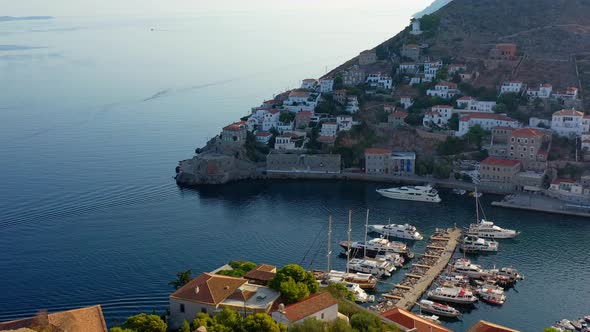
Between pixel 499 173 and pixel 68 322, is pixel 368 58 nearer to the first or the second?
pixel 499 173

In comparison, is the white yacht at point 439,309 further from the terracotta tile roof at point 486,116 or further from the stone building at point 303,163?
the terracotta tile roof at point 486,116

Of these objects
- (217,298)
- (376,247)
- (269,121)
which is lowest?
(376,247)

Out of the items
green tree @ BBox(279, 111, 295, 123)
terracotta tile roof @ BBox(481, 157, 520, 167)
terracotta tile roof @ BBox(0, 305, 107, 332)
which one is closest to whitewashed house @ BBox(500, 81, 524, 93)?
terracotta tile roof @ BBox(481, 157, 520, 167)

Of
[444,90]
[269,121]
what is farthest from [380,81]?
[269,121]

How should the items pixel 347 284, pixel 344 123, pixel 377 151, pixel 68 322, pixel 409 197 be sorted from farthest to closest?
pixel 344 123
pixel 377 151
pixel 409 197
pixel 347 284
pixel 68 322

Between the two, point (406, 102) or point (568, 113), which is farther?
point (406, 102)

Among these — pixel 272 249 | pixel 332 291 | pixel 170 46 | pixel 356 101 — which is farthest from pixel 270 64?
pixel 332 291

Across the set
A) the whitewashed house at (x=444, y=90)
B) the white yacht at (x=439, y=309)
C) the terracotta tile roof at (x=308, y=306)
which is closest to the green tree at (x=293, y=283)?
the terracotta tile roof at (x=308, y=306)
